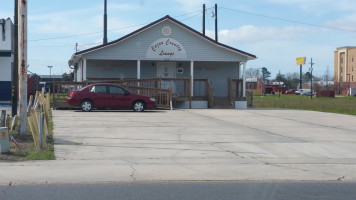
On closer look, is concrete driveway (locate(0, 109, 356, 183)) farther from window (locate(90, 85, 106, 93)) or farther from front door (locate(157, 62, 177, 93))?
front door (locate(157, 62, 177, 93))

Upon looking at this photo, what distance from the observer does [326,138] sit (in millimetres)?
14586

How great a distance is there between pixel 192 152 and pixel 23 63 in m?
5.14

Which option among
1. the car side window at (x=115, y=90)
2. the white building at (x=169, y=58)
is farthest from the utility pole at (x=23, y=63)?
the white building at (x=169, y=58)

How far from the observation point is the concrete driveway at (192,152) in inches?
359

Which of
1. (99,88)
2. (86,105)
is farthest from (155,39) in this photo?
(86,105)

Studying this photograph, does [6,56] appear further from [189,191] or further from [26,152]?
[189,191]

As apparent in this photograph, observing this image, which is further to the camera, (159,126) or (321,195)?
(159,126)

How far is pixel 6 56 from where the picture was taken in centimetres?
3173

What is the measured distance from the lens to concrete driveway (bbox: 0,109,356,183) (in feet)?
29.9

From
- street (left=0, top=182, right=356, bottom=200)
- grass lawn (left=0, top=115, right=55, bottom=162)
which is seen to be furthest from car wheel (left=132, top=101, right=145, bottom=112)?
street (left=0, top=182, right=356, bottom=200)

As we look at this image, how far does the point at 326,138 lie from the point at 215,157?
514 centimetres

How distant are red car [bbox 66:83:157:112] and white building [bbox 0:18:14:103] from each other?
33.7ft

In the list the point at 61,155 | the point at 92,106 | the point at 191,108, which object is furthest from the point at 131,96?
the point at 61,155

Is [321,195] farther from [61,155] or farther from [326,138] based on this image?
[326,138]
